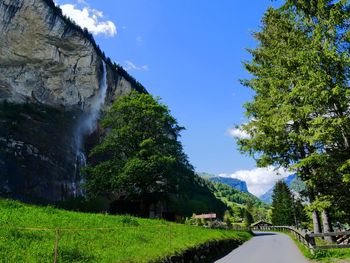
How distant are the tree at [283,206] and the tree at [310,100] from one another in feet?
194

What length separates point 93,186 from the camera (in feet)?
101

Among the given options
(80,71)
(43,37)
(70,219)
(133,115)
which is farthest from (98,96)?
(70,219)

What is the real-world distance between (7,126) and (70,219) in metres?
48.2

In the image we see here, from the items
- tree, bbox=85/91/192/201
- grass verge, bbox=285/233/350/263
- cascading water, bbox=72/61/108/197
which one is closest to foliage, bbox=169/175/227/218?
tree, bbox=85/91/192/201

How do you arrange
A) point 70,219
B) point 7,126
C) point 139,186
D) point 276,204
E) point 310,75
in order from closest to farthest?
point 310,75 → point 70,219 → point 139,186 → point 7,126 → point 276,204

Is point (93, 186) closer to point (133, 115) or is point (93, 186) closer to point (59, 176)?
point (133, 115)

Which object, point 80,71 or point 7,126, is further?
point 80,71

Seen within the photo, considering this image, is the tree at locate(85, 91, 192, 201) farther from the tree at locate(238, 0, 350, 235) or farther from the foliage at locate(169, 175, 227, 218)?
the tree at locate(238, 0, 350, 235)

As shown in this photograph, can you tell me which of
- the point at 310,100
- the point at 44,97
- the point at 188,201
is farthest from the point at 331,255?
the point at 44,97

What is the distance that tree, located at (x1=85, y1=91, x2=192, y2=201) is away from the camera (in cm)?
2994

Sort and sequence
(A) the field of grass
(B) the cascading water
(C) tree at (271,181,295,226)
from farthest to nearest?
(C) tree at (271,181,295,226), (B) the cascading water, (A) the field of grass

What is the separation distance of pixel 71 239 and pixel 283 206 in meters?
74.4

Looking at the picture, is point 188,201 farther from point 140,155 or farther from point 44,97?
point 140,155

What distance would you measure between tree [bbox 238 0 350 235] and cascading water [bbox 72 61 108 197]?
150 ft
